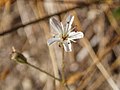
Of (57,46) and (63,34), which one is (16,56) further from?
(57,46)

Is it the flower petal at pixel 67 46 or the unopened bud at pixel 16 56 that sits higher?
the unopened bud at pixel 16 56

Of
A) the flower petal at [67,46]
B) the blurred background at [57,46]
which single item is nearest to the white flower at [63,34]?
the flower petal at [67,46]

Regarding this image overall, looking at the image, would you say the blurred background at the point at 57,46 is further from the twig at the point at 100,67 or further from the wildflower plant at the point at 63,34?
the wildflower plant at the point at 63,34

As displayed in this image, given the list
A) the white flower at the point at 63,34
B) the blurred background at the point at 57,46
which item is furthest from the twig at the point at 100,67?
the white flower at the point at 63,34

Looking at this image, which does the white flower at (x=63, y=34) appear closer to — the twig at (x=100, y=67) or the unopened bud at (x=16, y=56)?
the unopened bud at (x=16, y=56)

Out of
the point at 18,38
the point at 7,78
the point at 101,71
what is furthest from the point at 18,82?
the point at 101,71

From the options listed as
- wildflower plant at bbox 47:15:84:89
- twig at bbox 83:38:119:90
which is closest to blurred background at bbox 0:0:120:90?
twig at bbox 83:38:119:90

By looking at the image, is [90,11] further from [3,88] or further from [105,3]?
[3,88]

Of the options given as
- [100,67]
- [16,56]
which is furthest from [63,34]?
[100,67]

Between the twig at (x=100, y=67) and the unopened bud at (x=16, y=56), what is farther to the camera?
the twig at (x=100, y=67)
